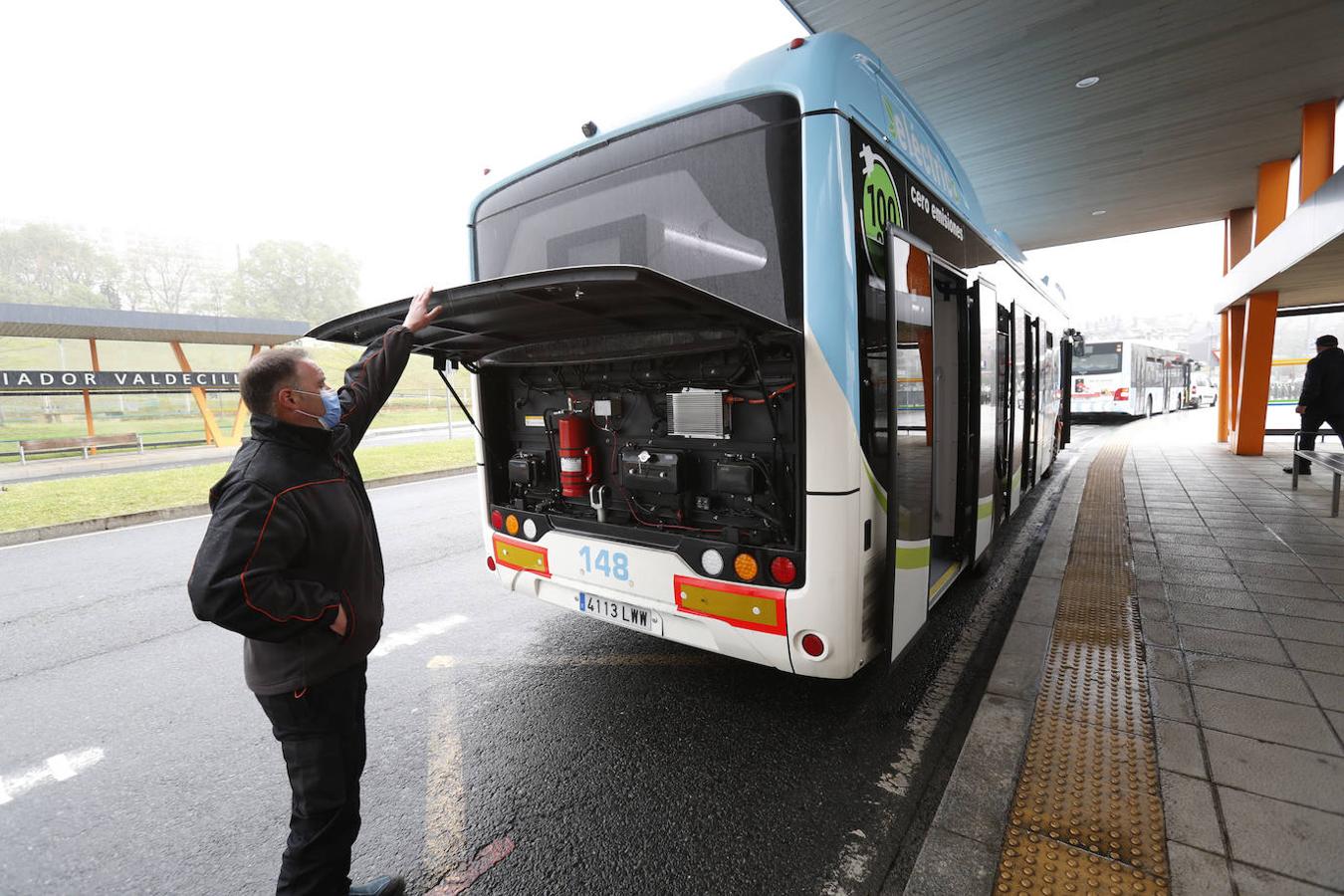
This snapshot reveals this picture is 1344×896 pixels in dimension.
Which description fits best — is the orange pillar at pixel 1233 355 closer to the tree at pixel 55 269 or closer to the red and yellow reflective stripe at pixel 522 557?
the red and yellow reflective stripe at pixel 522 557

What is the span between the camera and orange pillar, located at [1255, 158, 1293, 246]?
445 inches

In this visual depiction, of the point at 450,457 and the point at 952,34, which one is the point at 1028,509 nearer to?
the point at 952,34

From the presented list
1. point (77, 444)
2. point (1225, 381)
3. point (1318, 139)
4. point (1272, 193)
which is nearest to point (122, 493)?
point (77, 444)

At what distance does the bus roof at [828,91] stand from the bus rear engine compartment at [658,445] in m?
1.06


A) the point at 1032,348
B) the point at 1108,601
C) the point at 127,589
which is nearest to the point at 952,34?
the point at 1032,348

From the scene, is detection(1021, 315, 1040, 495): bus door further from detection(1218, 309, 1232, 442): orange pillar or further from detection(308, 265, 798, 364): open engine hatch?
detection(1218, 309, 1232, 442): orange pillar

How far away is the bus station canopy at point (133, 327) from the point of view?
16375 mm

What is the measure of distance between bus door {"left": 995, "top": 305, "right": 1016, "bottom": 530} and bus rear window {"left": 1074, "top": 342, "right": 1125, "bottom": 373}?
1893cm

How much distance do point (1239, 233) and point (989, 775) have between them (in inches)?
717

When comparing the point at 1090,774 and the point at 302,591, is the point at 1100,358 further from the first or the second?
the point at 302,591

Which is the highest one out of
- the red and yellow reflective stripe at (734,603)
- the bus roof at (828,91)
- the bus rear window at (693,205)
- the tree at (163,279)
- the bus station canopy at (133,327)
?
the tree at (163,279)

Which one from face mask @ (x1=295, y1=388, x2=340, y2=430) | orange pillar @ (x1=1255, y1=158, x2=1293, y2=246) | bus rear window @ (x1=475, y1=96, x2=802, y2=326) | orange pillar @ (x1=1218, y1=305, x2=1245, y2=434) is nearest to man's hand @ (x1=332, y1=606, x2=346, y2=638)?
face mask @ (x1=295, y1=388, x2=340, y2=430)

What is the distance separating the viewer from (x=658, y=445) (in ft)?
10.5

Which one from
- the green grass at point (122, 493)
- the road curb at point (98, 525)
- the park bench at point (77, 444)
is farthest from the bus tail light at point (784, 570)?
the park bench at point (77, 444)
